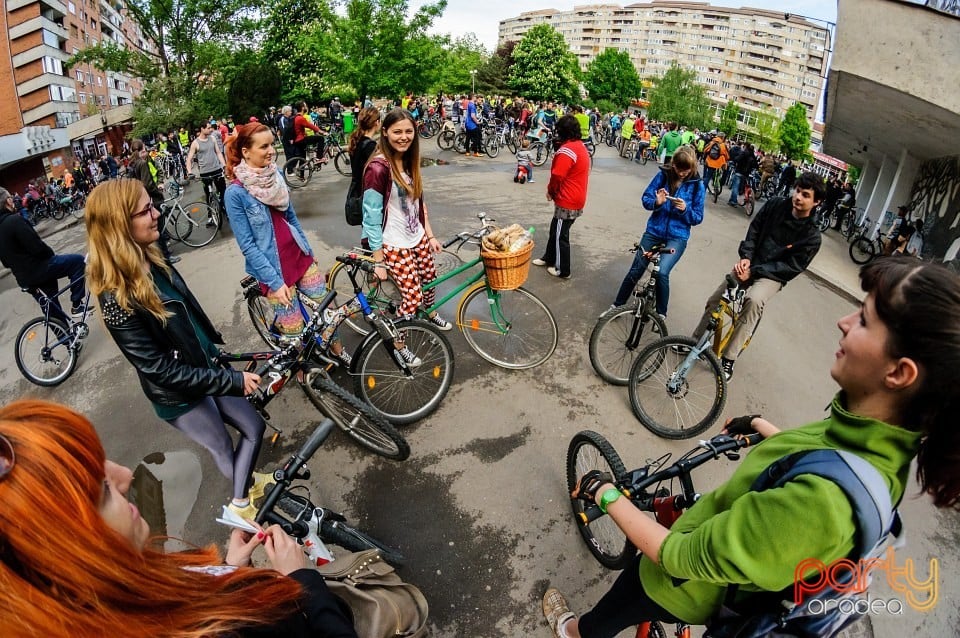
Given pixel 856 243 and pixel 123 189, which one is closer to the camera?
pixel 123 189

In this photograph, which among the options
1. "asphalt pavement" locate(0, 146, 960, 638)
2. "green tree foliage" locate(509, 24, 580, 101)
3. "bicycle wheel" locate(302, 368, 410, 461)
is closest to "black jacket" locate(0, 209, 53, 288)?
"asphalt pavement" locate(0, 146, 960, 638)

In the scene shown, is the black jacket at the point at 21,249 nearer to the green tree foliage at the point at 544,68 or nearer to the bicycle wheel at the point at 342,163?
the bicycle wheel at the point at 342,163

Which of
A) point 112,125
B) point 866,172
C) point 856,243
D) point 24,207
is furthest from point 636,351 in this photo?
point 112,125

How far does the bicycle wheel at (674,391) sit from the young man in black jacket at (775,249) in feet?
2.32

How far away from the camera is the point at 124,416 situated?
4.27m

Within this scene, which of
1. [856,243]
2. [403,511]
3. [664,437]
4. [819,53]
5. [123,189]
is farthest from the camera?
[819,53]

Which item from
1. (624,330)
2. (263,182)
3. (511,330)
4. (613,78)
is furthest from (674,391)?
(613,78)

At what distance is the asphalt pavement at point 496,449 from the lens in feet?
9.20

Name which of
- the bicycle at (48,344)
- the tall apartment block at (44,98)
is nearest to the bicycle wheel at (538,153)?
the bicycle at (48,344)

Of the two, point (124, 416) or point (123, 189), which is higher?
point (123, 189)

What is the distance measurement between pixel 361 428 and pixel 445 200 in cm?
783

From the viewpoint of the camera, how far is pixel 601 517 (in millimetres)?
2994

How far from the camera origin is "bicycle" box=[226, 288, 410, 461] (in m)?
3.09

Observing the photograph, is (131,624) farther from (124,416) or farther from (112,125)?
(112,125)
